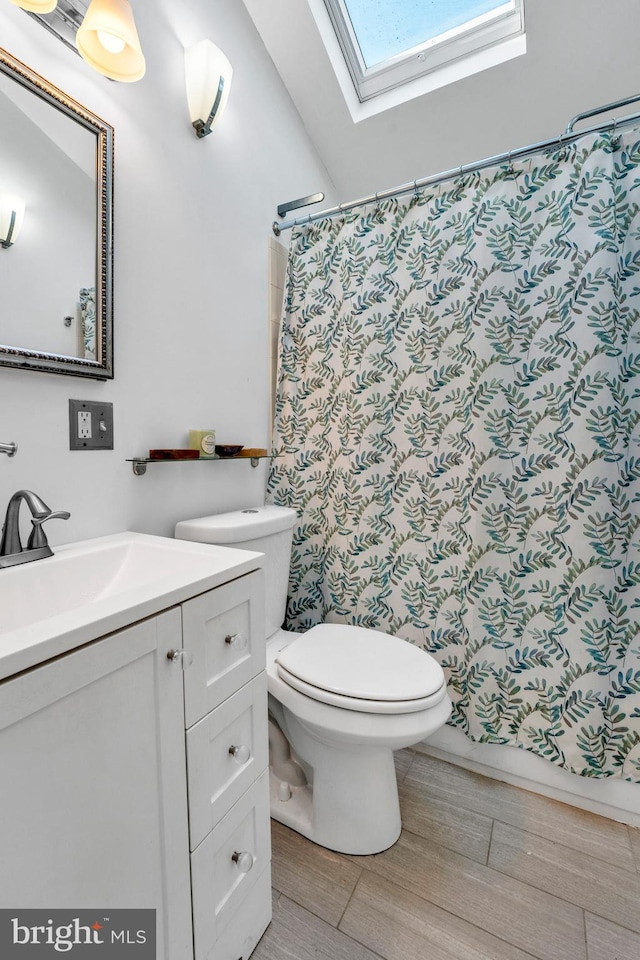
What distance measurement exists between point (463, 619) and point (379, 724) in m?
0.53

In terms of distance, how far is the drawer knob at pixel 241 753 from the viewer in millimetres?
835

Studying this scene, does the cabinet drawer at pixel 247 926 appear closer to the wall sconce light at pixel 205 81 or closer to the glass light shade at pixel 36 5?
the glass light shade at pixel 36 5

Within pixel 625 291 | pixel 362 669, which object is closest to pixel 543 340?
pixel 625 291

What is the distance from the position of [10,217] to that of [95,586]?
0.79m

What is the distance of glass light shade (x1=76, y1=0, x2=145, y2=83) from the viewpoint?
0.94 m

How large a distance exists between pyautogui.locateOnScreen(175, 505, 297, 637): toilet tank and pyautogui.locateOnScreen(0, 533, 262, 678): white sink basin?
19cm

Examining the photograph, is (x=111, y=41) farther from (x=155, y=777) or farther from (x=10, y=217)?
(x=155, y=777)

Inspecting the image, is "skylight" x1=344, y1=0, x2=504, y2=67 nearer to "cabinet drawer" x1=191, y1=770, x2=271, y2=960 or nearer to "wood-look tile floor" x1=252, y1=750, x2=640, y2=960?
"cabinet drawer" x1=191, y1=770, x2=271, y2=960

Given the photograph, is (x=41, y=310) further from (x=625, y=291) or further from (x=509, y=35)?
(x=509, y=35)

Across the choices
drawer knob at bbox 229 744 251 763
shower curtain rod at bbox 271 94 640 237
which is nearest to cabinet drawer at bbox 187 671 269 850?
drawer knob at bbox 229 744 251 763

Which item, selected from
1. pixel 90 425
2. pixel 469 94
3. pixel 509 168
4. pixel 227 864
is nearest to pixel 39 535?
pixel 90 425

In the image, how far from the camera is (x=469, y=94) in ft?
5.39

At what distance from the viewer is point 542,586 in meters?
1.31

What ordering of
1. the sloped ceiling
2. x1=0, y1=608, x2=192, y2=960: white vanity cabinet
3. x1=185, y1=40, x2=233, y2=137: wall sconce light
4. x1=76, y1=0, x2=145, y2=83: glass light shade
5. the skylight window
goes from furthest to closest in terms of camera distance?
the skylight window < the sloped ceiling < x1=185, y1=40, x2=233, y2=137: wall sconce light < x1=76, y1=0, x2=145, y2=83: glass light shade < x1=0, y1=608, x2=192, y2=960: white vanity cabinet
